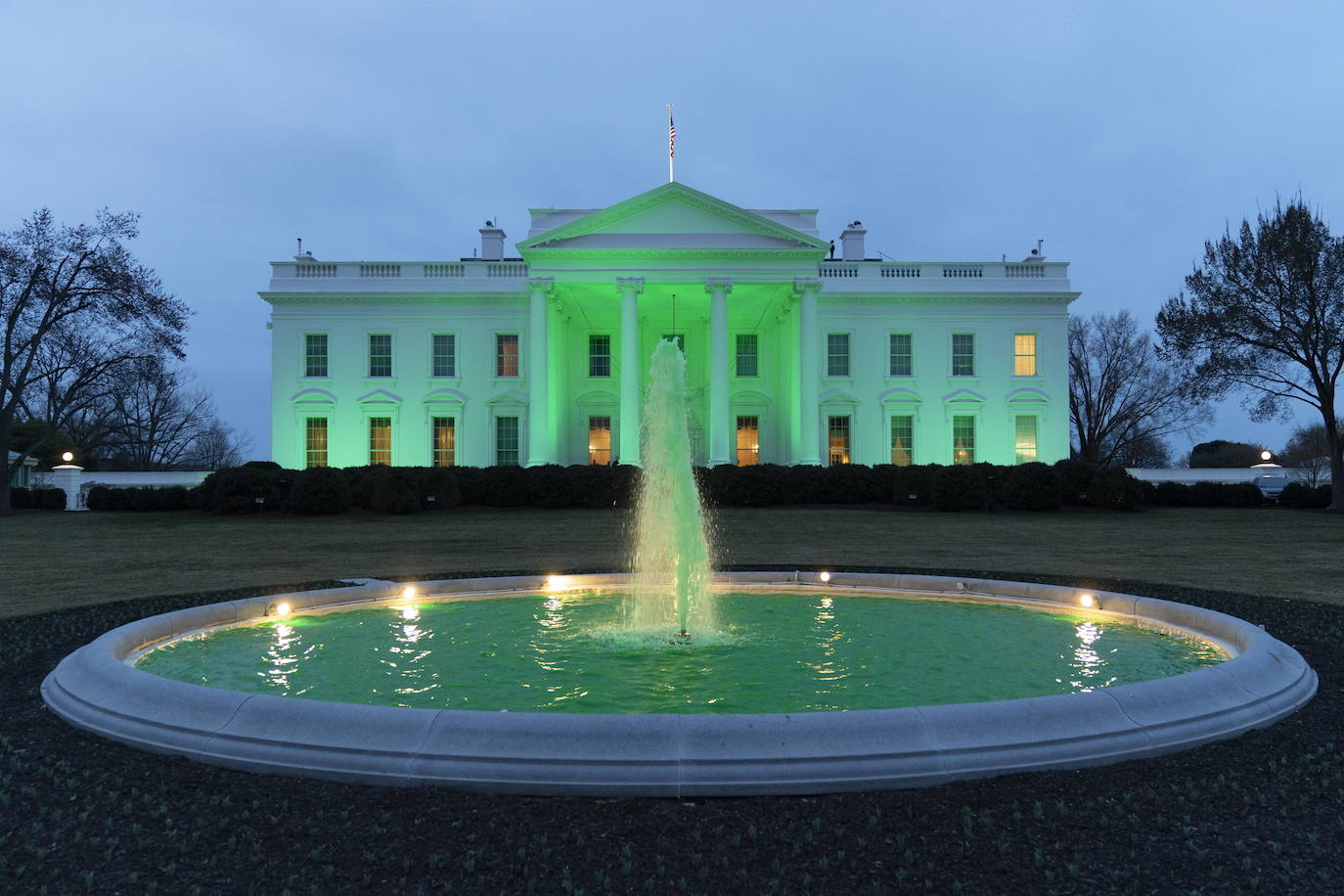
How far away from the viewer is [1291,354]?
33.9 metres

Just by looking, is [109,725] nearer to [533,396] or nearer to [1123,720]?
[1123,720]

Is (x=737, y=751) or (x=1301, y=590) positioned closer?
(x=737, y=751)

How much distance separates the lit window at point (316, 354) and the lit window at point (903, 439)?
89.8 feet

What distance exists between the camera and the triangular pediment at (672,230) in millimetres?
35469

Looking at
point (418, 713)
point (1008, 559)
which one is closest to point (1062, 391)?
point (1008, 559)

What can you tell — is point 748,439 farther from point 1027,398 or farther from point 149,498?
point 149,498

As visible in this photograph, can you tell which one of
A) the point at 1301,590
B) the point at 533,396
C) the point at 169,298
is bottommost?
the point at 1301,590

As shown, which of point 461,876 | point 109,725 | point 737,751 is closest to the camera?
point 461,876

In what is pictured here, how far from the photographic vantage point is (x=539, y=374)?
36406mm

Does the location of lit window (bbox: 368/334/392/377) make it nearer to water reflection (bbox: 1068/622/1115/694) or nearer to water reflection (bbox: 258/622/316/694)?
water reflection (bbox: 258/622/316/694)

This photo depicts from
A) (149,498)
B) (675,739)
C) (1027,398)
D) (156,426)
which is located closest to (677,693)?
(675,739)

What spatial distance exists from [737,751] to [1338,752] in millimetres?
3452

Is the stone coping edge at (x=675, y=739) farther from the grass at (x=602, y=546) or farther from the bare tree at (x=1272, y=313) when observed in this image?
the bare tree at (x=1272, y=313)

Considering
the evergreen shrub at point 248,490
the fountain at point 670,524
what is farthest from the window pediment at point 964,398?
the fountain at point 670,524
